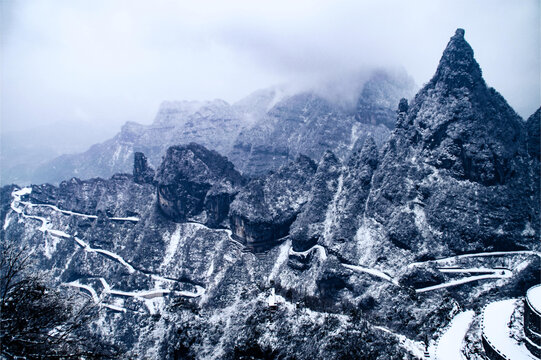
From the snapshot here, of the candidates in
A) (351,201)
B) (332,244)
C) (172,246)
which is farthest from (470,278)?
(172,246)

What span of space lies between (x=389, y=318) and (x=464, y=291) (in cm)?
2650

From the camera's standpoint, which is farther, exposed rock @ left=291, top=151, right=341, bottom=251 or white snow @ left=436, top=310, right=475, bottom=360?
exposed rock @ left=291, top=151, right=341, bottom=251

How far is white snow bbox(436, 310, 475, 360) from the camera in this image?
49362 mm

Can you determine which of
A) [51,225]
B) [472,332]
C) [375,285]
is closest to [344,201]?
[375,285]

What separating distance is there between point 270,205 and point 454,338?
88.1m

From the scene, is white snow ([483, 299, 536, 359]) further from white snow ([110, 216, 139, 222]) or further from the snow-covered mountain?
white snow ([110, 216, 139, 222])

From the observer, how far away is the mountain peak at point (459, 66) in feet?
364

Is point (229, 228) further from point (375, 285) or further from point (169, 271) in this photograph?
point (375, 285)

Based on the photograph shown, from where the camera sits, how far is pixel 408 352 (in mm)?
48688

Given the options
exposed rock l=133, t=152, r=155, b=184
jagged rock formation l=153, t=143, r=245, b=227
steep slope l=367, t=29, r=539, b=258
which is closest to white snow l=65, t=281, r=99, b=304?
jagged rock formation l=153, t=143, r=245, b=227

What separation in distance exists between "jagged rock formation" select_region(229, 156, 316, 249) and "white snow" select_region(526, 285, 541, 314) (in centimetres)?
8840

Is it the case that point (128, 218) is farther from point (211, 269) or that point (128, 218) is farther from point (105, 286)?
point (211, 269)

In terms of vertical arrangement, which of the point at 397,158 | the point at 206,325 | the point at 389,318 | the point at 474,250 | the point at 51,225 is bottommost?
the point at 51,225

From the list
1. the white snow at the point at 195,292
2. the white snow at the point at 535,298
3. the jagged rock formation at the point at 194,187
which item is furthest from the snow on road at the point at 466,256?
the jagged rock formation at the point at 194,187
